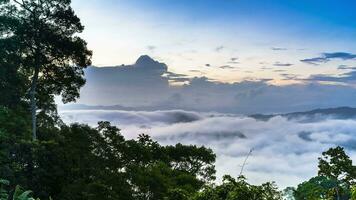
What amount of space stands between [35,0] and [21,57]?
4214 millimetres

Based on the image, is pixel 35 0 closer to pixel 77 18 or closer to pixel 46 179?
pixel 77 18

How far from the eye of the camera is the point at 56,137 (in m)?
39.1

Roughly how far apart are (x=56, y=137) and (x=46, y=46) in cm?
736

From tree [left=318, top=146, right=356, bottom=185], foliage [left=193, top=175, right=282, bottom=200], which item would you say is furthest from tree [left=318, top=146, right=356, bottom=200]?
foliage [left=193, top=175, right=282, bottom=200]

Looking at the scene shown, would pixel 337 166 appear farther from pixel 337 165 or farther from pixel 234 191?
pixel 234 191

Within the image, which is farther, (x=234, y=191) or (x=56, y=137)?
(x=56, y=137)

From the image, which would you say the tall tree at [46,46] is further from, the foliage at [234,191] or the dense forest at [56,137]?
the foliage at [234,191]

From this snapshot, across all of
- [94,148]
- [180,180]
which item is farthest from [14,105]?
[180,180]

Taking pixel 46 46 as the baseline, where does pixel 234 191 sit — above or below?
below

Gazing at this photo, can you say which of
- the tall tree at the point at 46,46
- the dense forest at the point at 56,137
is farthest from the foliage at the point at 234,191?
the tall tree at the point at 46,46

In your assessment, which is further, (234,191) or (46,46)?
(46,46)

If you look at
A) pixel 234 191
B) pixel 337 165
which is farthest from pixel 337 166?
pixel 234 191

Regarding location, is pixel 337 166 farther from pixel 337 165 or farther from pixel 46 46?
pixel 46 46

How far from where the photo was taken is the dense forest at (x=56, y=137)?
32750mm
